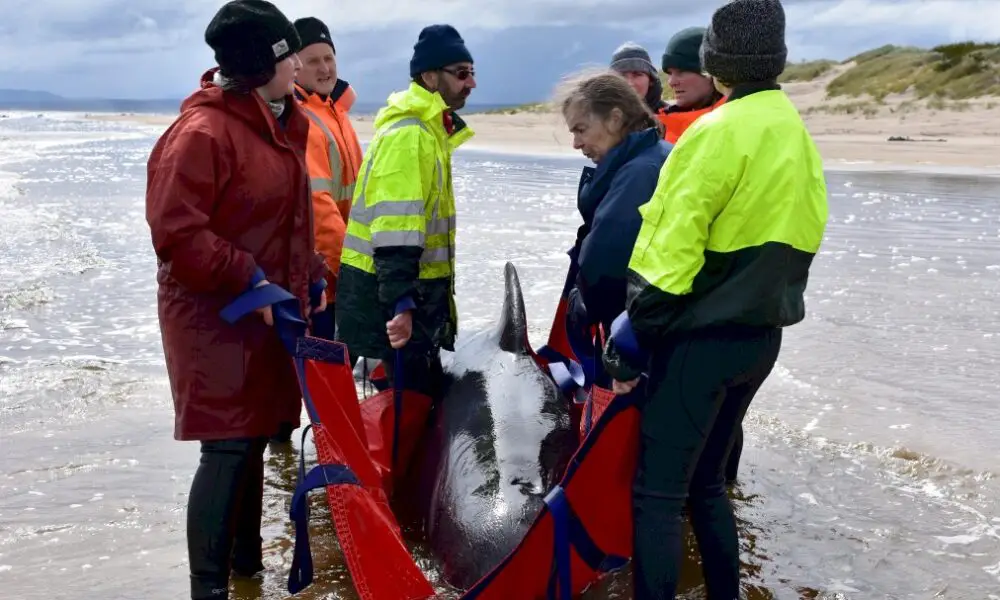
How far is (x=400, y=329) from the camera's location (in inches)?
157

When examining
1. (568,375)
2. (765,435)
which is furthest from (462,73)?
(765,435)

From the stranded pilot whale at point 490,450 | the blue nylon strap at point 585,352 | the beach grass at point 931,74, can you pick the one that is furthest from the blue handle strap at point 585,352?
the beach grass at point 931,74

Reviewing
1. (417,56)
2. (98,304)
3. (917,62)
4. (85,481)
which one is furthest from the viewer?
(917,62)

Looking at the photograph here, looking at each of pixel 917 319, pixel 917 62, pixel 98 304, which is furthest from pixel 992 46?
pixel 98 304

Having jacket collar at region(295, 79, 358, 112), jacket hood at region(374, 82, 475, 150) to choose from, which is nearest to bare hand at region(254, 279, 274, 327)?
jacket hood at region(374, 82, 475, 150)

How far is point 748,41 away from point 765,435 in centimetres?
311

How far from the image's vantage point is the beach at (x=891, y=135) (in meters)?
20.8

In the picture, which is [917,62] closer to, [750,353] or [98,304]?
[98,304]

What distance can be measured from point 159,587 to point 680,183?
2.50 metres

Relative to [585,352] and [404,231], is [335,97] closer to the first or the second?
[404,231]

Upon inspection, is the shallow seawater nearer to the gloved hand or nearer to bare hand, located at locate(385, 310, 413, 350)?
bare hand, located at locate(385, 310, 413, 350)

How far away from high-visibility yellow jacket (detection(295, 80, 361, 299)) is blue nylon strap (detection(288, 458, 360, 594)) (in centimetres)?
157

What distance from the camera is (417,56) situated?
13.6ft

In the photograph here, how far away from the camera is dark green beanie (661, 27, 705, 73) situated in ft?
16.5
